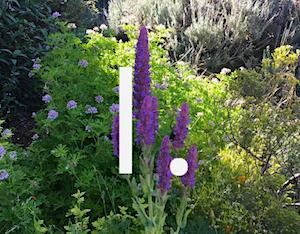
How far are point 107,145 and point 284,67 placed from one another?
1.07 meters

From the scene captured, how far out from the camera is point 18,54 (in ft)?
12.5

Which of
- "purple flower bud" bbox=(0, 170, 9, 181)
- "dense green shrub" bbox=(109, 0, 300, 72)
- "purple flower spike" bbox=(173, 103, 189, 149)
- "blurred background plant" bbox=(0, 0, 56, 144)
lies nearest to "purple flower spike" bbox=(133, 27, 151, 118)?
"purple flower spike" bbox=(173, 103, 189, 149)

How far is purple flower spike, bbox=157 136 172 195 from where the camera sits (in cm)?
130

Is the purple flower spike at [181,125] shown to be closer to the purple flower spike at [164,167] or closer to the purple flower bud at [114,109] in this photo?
the purple flower spike at [164,167]

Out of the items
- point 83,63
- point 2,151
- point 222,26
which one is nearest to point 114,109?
point 83,63

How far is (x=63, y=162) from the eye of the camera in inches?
95.3

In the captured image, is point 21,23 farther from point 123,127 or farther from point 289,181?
point 123,127

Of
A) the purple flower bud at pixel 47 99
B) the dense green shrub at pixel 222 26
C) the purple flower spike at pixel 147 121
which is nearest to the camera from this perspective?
the purple flower spike at pixel 147 121

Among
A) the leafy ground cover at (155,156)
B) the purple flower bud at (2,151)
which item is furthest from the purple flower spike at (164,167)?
the purple flower bud at (2,151)

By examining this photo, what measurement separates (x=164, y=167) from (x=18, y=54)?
2737 mm

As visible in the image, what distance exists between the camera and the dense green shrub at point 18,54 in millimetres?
3811

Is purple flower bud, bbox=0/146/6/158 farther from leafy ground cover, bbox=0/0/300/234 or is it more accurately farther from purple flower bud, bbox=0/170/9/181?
purple flower bud, bbox=0/170/9/181
